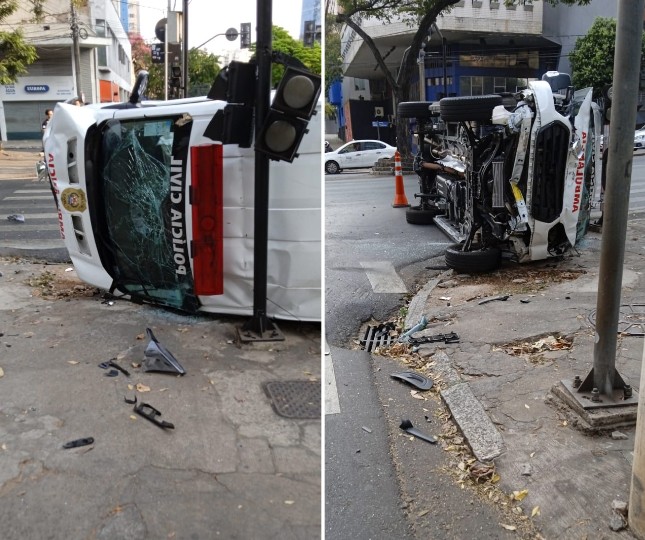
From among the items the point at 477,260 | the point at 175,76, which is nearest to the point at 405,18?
the point at 175,76

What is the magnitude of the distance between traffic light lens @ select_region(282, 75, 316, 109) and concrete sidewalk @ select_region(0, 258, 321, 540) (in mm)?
1752

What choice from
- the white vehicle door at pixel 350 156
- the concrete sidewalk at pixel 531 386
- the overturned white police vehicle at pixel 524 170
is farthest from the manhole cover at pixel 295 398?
the white vehicle door at pixel 350 156

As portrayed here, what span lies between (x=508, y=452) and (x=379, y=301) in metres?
3.31

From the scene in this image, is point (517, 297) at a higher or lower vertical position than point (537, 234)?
lower

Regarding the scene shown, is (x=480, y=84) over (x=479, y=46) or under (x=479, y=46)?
under

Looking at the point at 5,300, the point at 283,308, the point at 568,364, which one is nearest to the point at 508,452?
the point at 568,364

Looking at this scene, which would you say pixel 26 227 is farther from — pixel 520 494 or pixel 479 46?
pixel 479 46

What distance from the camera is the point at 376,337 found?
586cm

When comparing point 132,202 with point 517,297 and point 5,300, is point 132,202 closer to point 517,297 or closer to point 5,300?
point 5,300

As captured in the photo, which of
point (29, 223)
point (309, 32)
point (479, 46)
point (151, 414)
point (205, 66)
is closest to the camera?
point (309, 32)

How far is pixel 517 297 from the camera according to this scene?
6.30 m

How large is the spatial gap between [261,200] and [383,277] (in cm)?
270

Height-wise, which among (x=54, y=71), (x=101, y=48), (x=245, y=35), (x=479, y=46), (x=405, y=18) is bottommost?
(x=245, y=35)

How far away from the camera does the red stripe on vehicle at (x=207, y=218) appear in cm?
543
